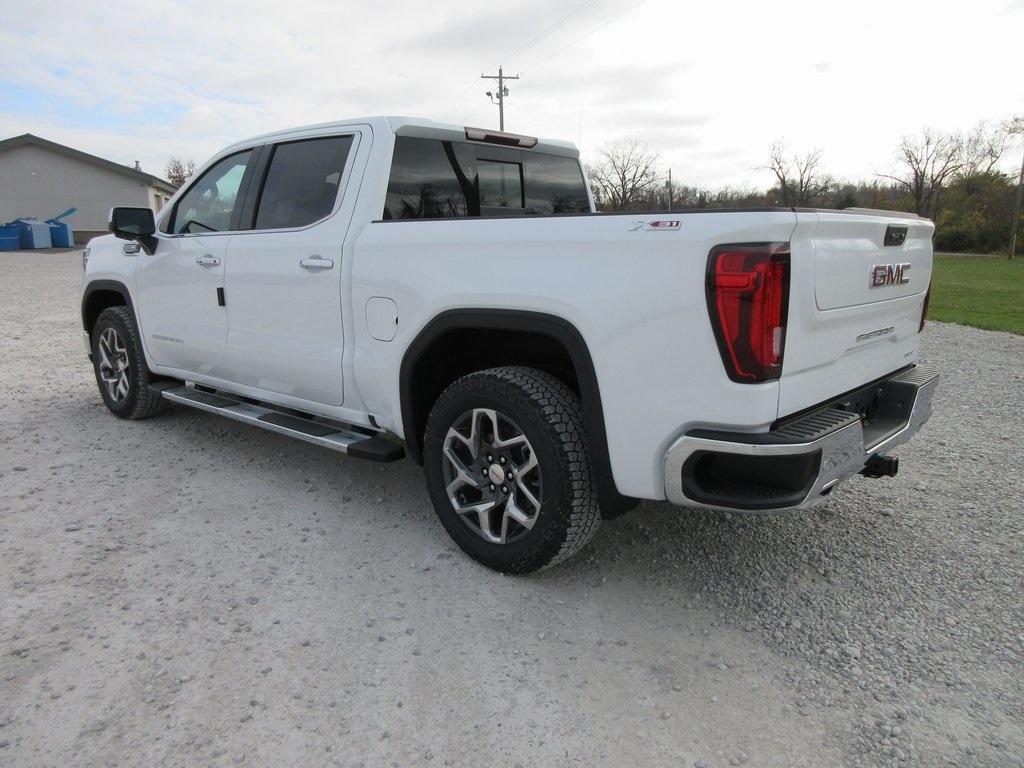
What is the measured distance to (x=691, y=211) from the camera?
242cm

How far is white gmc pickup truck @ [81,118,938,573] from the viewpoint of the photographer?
2.41 meters

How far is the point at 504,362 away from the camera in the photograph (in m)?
3.53

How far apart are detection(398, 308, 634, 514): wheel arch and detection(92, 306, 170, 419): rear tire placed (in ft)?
9.26

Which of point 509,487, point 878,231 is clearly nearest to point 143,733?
point 509,487

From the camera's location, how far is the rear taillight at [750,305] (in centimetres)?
229

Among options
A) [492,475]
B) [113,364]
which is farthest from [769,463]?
[113,364]

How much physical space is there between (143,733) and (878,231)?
10.2 ft

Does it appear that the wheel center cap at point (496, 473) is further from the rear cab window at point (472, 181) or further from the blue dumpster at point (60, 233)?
the blue dumpster at point (60, 233)

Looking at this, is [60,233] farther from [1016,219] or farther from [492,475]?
[1016,219]

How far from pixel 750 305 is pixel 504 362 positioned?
146 cm

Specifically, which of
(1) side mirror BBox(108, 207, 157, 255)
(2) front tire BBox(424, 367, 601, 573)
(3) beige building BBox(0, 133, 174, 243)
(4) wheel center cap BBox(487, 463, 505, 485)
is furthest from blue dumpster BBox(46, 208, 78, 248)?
(4) wheel center cap BBox(487, 463, 505, 485)

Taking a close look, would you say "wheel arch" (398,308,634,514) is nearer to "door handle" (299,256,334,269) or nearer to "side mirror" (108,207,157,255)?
"door handle" (299,256,334,269)

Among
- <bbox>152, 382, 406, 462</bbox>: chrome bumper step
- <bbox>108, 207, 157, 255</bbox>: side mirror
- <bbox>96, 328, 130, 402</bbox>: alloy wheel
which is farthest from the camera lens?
Answer: <bbox>96, 328, 130, 402</bbox>: alloy wheel

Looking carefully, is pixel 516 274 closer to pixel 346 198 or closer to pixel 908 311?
pixel 346 198
